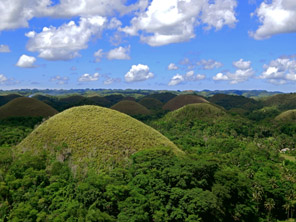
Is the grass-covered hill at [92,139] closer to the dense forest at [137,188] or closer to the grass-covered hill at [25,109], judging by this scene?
the dense forest at [137,188]

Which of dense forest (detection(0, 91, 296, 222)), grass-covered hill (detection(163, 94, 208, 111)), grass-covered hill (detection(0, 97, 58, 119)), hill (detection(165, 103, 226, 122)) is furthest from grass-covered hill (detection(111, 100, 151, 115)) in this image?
dense forest (detection(0, 91, 296, 222))

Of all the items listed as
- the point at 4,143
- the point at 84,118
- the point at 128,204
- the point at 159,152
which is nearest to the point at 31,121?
the point at 4,143

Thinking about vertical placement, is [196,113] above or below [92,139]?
below

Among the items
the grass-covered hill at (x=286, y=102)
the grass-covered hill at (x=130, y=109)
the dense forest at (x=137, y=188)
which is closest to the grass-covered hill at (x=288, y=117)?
the grass-covered hill at (x=286, y=102)

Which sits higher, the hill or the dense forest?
the hill

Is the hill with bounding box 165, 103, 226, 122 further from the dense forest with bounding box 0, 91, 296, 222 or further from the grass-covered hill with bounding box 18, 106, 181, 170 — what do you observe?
the grass-covered hill with bounding box 18, 106, 181, 170

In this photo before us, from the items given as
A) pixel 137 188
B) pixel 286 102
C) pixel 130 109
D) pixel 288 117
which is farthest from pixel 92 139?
pixel 286 102

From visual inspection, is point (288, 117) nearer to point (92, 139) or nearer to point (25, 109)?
point (92, 139)
